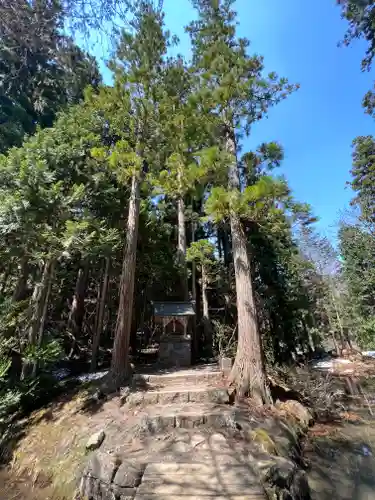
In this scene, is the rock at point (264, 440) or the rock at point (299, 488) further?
the rock at point (264, 440)

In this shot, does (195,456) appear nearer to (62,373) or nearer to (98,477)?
(98,477)

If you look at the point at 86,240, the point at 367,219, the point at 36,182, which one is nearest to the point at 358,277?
the point at 367,219

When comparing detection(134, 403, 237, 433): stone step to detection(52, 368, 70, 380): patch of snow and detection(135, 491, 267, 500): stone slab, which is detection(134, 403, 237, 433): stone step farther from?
detection(52, 368, 70, 380): patch of snow

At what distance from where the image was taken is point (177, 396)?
18.1 ft

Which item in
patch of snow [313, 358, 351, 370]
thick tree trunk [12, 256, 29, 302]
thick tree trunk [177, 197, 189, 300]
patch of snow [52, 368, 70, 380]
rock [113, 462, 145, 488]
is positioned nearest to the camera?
rock [113, 462, 145, 488]

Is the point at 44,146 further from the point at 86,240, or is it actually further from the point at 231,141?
the point at 231,141

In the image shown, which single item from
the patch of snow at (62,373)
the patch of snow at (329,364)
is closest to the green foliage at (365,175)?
the patch of snow at (329,364)

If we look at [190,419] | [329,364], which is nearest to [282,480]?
[190,419]

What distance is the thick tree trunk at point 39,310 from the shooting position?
6.56 m

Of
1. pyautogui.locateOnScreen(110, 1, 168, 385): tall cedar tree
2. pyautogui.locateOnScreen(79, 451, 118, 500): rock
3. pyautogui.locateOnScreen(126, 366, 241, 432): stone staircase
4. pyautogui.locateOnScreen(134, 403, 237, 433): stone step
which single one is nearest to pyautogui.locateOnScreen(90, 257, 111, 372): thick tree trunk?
pyautogui.locateOnScreen(110, 1, 168, 385): tall cedar tree

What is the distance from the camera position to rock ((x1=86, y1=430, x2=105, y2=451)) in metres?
4.16

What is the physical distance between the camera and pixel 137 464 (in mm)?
3264

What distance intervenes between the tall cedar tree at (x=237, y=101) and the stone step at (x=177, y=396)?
0.53 metres

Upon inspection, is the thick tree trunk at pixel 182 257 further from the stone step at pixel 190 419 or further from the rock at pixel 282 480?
the rock at pixel 282 480
